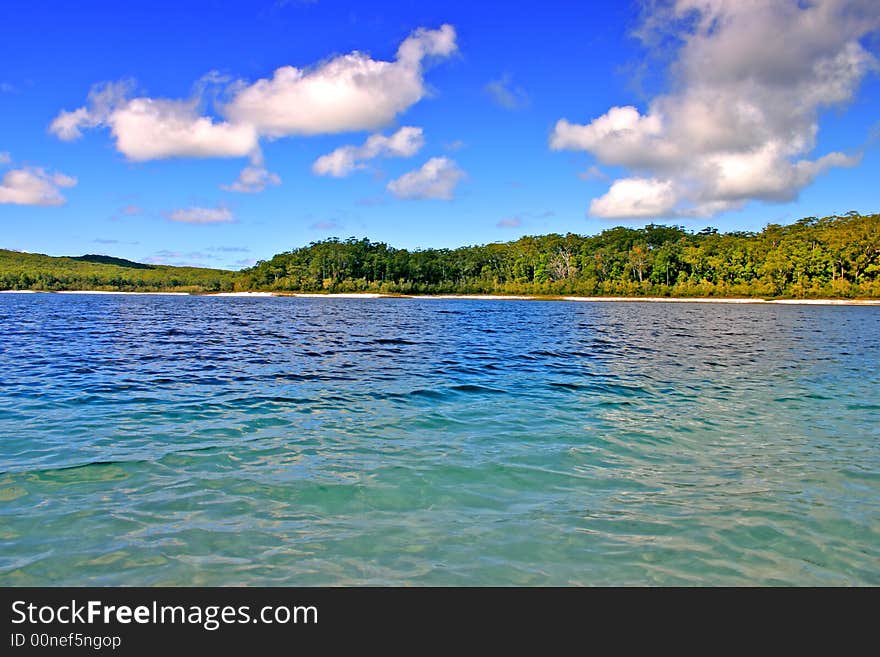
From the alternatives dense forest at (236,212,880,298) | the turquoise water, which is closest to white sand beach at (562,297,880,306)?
dense forest at (236,212,880,298)

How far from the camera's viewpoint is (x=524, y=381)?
18.2m

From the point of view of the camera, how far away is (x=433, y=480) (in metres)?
8.27

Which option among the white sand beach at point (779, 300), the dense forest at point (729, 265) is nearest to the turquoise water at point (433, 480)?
the white sand beach at point (779, 300)

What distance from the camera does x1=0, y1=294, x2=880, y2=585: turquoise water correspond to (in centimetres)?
569

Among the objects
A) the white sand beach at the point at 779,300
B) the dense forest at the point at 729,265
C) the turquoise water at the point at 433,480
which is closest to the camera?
the turquoise water at the point at 433,480

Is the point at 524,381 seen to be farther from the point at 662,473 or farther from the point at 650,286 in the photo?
the point at 650,286

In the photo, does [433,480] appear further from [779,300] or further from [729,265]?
[729,265]

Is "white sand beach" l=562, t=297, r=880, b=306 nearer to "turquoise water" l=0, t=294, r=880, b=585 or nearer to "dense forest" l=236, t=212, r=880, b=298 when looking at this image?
"dense forest" l=236, t=212, r=880, b=298

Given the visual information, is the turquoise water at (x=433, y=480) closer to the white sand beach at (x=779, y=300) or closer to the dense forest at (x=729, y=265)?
the white sand beach at (x=779, y=300)

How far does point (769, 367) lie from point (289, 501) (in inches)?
825

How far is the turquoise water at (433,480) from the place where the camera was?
18.7 feet

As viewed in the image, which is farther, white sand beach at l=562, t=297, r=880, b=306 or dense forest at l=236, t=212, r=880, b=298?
dense forest at l=236, t=212, r=880, b=298

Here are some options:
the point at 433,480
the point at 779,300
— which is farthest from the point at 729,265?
the point at 433,480
